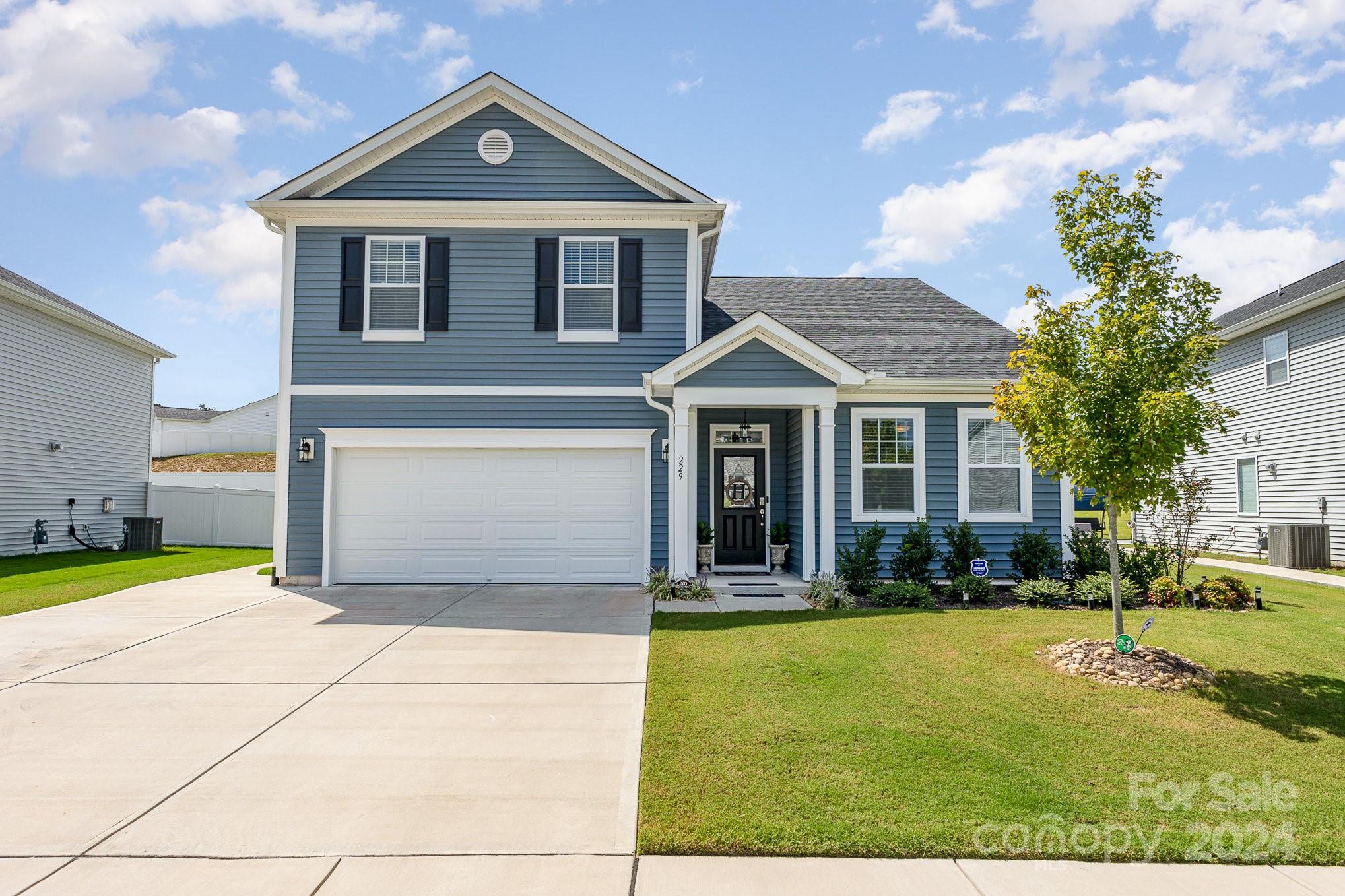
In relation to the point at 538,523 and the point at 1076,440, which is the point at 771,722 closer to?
the point at 1076,440

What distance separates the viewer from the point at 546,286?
38.5ft

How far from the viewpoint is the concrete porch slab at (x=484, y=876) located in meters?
3.25

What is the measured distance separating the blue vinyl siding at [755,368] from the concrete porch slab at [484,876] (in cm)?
793

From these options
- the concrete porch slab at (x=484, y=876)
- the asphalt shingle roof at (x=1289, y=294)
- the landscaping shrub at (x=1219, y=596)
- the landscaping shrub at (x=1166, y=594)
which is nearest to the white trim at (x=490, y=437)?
the landscaping shrub at (x=1166, y=594)

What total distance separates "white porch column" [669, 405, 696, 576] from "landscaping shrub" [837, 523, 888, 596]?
223 centimetres

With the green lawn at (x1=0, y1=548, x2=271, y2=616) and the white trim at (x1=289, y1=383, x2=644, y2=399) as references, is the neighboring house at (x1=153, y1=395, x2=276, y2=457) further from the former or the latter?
the white trim at (x1=289, y1=383, x2=644, y2=399)

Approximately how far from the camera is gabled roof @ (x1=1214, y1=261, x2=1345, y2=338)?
15065mm

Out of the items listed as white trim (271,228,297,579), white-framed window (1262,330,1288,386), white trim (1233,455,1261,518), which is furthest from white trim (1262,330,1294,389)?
white trim (271,228,297,579)

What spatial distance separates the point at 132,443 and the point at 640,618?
1781 centimetres

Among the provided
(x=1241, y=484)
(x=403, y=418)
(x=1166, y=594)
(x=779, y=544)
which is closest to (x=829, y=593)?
(x=779, y=544)

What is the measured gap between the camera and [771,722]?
5211 mm

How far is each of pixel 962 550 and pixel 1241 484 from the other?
40.7 feet

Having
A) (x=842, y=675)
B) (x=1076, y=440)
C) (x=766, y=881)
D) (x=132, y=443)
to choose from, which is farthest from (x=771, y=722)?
(x=132, y=443)

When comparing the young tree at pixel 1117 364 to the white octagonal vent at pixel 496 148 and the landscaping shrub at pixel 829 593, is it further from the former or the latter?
the white octagonal vent at pixel 496 148
